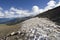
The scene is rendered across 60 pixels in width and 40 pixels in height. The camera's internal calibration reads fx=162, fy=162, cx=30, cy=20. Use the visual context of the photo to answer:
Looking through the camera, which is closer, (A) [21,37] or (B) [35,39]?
(B) [35,39]

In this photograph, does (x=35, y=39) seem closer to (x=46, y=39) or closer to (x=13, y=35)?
(x=46, y=39)

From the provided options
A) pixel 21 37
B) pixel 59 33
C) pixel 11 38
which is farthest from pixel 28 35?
pixel 59 33

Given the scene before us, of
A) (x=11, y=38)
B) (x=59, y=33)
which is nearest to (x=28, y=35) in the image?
(x=11, y=38)

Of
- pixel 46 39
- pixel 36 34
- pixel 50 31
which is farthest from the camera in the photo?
pixel 50 31

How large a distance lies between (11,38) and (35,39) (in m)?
3.86

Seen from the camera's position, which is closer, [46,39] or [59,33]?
[46,39]

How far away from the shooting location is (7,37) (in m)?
22.7

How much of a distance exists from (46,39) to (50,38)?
73 cm

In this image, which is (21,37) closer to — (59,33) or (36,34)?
(36,34)

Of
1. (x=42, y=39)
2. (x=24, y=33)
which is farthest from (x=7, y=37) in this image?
→ (x=42, y=39)

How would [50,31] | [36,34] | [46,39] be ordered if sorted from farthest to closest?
[50,31], [36,34], [46,39]

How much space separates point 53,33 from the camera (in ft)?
71.9

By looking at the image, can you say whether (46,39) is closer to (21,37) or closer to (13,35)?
(21,37)

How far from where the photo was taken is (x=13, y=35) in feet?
75.7
